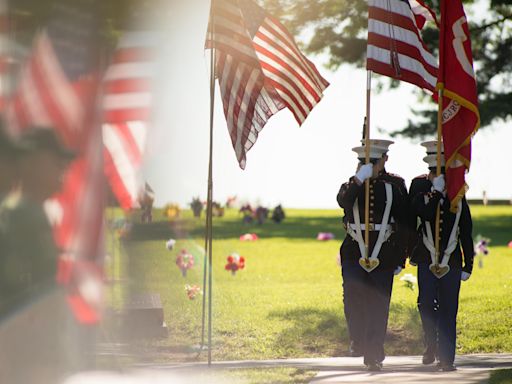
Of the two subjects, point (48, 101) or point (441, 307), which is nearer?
point (48, 101)

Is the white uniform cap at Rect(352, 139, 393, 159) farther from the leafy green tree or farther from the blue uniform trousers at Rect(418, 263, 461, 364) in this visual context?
the leafy green tree

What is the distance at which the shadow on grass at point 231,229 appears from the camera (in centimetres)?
3441

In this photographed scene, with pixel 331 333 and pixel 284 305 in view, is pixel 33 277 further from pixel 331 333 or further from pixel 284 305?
pixel 284 305

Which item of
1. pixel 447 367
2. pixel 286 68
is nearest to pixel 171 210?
pixel 286 68

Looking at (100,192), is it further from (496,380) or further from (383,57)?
(496,380)

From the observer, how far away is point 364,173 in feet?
31.0

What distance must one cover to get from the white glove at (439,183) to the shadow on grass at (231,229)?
22283mm

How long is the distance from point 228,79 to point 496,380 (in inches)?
157

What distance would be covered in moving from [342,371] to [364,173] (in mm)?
1757

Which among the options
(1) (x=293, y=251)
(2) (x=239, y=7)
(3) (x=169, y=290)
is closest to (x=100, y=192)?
(2) (x=239, y=7)

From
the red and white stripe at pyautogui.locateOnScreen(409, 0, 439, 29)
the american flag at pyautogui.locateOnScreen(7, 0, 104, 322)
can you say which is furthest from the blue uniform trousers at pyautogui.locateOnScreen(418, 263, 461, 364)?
the red and white stripe at pyautogui.locateOnScreen(409, 0, 439, 29)

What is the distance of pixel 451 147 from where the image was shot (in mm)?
9820

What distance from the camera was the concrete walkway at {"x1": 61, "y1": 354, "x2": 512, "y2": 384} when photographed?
8766mm

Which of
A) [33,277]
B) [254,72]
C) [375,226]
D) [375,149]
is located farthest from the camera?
[254,72]
